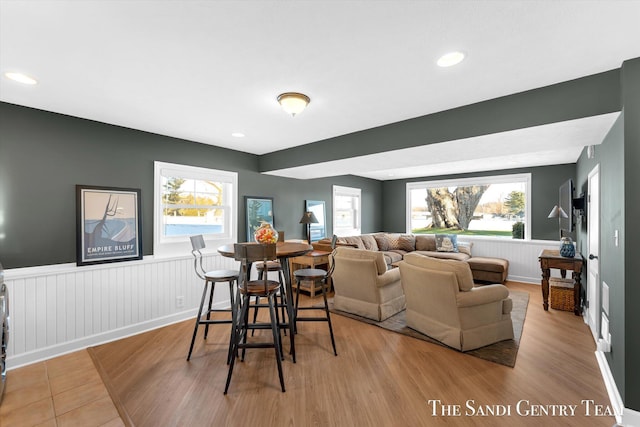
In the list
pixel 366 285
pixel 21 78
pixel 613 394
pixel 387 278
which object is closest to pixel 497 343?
pixel 613 394

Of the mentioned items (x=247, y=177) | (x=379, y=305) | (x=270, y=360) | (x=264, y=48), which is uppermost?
(x=264, y=48)

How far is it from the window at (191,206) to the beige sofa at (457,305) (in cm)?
287

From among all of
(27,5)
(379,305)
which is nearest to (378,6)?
(27,5)

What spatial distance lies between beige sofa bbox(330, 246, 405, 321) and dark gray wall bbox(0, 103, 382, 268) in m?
2.58

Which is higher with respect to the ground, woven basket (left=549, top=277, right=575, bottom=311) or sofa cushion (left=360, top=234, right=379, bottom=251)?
sofa cushion (left=360, top=234, right=379, bottom=251)

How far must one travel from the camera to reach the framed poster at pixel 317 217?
229 inches

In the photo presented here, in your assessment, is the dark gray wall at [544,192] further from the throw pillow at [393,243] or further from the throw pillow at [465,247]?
the throw pillow at [393,243]

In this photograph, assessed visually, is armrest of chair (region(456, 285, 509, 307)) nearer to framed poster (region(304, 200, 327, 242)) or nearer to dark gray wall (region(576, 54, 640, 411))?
dark gray wall (region(576, 54, 640, 411))

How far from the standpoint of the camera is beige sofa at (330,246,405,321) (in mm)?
3666

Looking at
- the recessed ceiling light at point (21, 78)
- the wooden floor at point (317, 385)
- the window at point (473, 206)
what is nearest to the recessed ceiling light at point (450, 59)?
the wooden floor at point (317, 385)

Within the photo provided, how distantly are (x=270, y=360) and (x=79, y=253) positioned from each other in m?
2.33

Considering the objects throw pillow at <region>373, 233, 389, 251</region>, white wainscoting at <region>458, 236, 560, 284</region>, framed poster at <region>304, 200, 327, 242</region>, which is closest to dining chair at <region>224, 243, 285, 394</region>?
framed poster at <region>304, 200, 327, 242</region>

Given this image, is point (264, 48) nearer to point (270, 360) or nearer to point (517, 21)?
point (517, 21)

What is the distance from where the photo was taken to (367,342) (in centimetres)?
314
